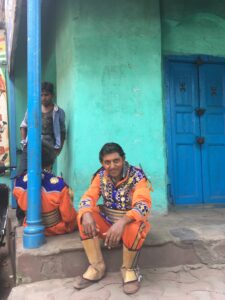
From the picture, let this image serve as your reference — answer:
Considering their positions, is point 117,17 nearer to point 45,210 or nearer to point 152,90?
point 152,90

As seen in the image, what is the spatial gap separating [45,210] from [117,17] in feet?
7.38

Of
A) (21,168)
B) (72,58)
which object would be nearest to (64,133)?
(21,168)

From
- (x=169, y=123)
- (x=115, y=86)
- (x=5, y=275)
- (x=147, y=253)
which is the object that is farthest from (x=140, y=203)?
(x=5, y=275)

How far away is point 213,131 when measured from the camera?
166 inches

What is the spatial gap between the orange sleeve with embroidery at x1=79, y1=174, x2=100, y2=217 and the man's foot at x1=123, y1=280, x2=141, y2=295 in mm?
598

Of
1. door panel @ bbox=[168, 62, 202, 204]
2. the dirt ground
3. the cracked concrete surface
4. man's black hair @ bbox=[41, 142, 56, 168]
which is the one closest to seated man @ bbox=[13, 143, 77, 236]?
man's black hair @ bbox=[41, 142, 56, 168]

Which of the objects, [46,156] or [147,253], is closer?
[147,253]

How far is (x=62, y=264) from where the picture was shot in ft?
8.39

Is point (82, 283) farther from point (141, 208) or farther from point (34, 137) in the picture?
point (34, 137)

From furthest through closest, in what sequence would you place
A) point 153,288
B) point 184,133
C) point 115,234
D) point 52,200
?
point 184,133
point 52,200
point 153,288
point 115,234

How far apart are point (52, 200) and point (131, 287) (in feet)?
3.19

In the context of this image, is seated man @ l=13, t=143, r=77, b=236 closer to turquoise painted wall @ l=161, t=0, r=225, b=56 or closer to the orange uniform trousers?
the orange uniform trousers

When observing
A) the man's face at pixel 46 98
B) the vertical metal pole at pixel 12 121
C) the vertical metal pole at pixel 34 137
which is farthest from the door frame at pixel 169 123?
the vertical metal pole at pixel 12 121

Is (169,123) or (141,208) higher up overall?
(169,123)
